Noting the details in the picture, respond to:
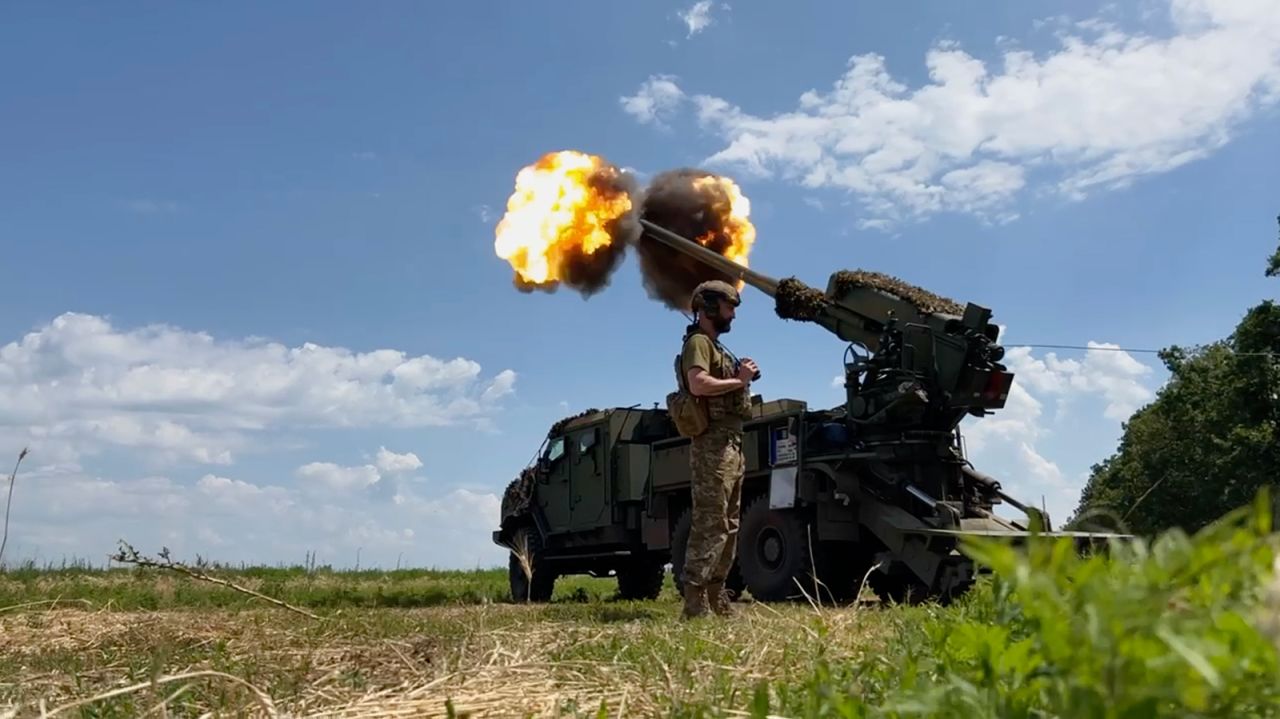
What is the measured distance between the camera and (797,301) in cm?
1177

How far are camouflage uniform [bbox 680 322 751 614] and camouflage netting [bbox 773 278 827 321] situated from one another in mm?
4726

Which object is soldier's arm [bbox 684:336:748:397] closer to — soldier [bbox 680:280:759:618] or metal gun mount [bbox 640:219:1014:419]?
soldier [bbox 680:280:759:618]

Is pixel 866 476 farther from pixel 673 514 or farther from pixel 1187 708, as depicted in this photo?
pixel 1187 708

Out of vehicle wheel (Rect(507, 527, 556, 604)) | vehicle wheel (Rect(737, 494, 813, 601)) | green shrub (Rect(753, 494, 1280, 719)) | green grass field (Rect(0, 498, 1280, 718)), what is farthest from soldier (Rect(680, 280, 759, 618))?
vehicle wheel (Rect(507, 527, 556, 604))

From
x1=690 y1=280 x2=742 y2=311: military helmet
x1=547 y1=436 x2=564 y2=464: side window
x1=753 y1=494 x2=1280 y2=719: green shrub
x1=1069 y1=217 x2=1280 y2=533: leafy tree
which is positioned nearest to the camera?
x1=753 y1=494 x2=1280 y2=719: green shrub

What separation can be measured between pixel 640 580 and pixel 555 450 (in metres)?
→ 2.27

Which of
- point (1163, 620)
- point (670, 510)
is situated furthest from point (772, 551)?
point (1163, 620)

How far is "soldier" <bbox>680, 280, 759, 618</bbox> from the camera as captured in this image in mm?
6836

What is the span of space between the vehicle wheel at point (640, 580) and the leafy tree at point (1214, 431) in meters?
16.4

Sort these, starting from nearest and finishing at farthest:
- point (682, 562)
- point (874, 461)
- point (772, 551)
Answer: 1. point (874, 461)
2. point (772, 551)
3. point (682, 562)

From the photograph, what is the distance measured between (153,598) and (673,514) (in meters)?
5.95

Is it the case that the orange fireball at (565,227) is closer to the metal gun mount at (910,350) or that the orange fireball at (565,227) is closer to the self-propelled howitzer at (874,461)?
the self-propelled howitzer at (874,461)

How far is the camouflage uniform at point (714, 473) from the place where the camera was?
6.91 m

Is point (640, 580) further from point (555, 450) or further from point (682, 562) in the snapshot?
point (682, 562)
